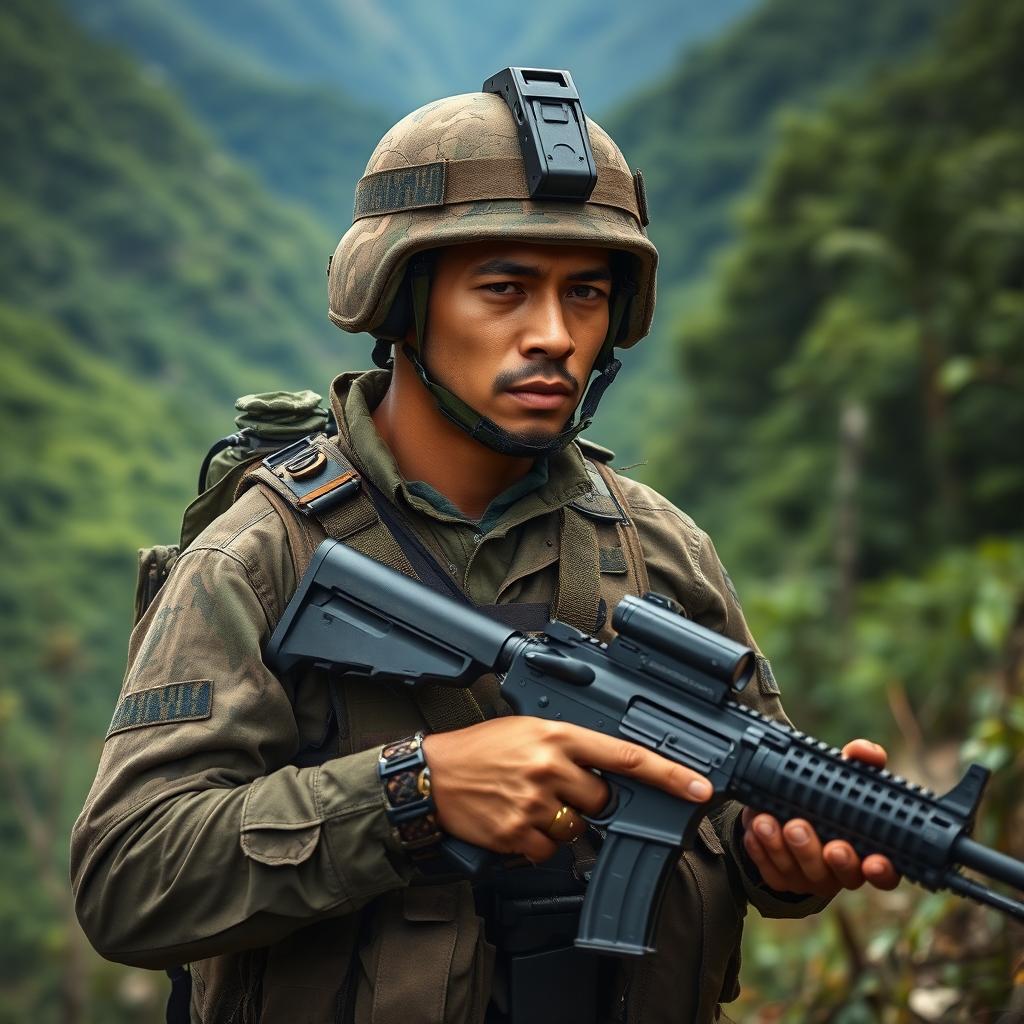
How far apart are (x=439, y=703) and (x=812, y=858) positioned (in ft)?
2.66

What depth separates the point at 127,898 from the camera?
2.49 meters

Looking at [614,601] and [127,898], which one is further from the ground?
[614,601]

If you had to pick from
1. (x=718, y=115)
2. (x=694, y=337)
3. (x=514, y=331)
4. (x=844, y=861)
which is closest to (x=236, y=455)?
(x=514, y=331)

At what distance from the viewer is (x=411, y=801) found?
2457 mm

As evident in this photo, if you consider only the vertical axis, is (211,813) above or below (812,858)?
below

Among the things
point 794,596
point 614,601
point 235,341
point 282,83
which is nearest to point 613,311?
point 614,601

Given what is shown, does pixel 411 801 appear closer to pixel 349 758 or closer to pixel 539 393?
pixel 349 758

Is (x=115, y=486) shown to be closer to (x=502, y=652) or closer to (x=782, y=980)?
(x=782, y=980)

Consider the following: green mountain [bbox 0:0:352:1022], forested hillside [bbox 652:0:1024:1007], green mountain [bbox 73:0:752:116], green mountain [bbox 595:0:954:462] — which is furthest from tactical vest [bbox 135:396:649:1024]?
green mountain [bbox 73:0:752:116]

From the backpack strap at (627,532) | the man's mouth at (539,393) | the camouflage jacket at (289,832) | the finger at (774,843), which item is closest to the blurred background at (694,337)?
the camouflage jacket at (289,832)

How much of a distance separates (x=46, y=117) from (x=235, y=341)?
12.5 metres

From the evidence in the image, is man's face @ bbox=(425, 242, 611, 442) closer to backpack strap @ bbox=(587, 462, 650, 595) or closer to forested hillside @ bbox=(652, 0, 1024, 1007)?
backpack strap @ bbox=(587, 462, 650, 595)

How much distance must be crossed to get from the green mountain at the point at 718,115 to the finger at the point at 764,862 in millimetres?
29549

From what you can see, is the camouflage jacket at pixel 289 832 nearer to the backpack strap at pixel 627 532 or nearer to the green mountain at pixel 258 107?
the backpack strap at pixel 627 532
